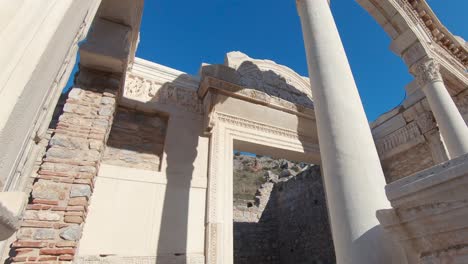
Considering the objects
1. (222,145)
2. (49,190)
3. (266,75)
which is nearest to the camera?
(49,190)

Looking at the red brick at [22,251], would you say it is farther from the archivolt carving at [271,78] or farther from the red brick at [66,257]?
the archivolt carving at [271,78]

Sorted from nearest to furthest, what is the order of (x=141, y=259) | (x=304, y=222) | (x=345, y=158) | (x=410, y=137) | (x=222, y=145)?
(x=345, y=158), (x=141, y=259), (x=222, y=145), (x=410, y=137), (x=304, y=222)

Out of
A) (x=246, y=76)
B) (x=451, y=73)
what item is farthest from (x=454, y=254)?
(x=451, y=73)

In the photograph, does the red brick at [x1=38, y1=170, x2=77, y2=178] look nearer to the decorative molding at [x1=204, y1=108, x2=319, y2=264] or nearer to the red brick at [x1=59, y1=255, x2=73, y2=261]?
the red brick at [x1=59, y1=255, x2=73, y2=261]

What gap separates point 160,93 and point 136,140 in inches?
45.7

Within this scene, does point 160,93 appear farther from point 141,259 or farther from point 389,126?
point 389,126

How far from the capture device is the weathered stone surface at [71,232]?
313 cm

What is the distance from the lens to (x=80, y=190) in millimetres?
3445

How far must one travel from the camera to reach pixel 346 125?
2648 mm

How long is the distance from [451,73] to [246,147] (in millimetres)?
5939

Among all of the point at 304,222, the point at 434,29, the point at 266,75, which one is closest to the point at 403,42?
the point at 434,29

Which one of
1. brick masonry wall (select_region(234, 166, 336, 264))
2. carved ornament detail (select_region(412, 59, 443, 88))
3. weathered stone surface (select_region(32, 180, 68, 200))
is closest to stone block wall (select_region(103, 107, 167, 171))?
weathered stone surface (select_region(32, 180, 68, 200))

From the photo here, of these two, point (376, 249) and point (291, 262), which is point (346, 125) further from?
point (291, 262)

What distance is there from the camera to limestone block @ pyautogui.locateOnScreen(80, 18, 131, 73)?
164 inches
